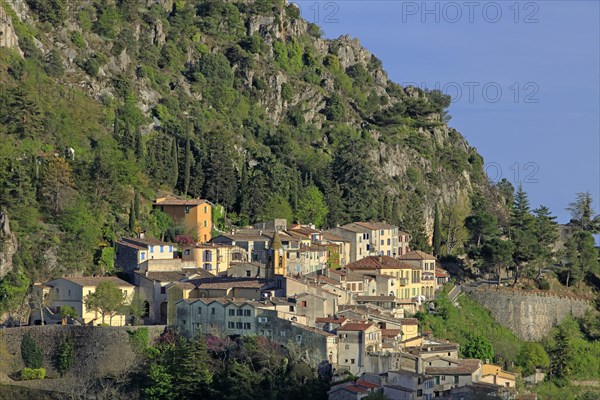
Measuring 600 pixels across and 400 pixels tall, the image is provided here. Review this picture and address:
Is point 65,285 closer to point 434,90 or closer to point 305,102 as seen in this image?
point 305,102

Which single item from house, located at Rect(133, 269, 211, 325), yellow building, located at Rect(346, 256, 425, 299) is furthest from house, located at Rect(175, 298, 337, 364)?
yellow building, located at Rect(346, 256, 425, 299)

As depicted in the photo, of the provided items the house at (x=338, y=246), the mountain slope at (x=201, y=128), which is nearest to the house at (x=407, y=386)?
the mountain slope at (x=201, y=128)

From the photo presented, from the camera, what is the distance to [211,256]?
289 feet

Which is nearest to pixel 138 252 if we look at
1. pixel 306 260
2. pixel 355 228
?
pixel 306 260

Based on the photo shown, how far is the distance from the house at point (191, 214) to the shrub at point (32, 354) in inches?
650

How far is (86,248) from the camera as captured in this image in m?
85.7

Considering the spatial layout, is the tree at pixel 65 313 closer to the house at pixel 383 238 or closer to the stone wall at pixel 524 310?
the house at pixel 383 238

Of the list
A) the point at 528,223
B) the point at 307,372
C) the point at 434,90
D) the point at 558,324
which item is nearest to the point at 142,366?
the point at 307,372

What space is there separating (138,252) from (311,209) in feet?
60.0

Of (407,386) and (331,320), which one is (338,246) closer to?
(331,320)

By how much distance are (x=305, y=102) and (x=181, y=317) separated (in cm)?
4637

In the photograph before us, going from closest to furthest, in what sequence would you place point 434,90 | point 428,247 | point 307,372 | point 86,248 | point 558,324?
point 307,372, point 86,248, point 558,324, point 428,247, point 434,90

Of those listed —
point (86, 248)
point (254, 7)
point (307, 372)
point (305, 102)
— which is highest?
point (254, 7)

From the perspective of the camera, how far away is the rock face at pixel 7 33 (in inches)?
4031
